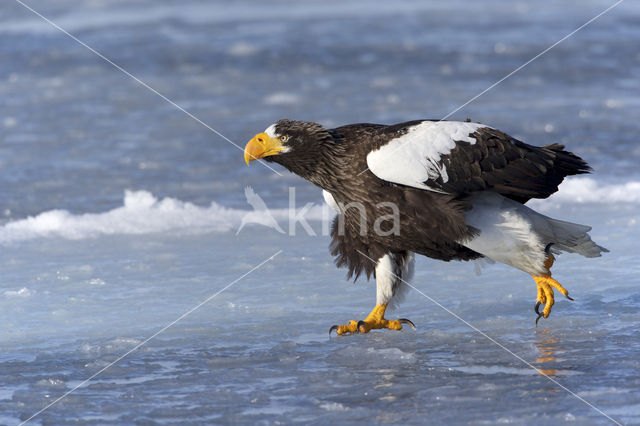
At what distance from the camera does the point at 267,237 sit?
6371mm

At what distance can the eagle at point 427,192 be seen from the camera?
438 cm

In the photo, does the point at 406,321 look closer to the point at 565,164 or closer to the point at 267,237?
the point at 565,164

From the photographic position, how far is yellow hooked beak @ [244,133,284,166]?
4.63 metres

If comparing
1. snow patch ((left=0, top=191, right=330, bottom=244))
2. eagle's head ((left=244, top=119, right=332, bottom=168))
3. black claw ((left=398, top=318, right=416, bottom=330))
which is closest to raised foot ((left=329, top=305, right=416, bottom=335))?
black claw ((left=398, top=318, right=416, bottom=330))

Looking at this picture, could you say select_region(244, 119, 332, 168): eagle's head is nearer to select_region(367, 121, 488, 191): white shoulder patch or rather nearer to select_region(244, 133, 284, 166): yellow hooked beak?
select_region(244, 133, 284, 166): yellow hooked beak

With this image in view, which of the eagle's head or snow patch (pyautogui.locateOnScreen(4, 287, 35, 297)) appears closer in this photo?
the eagle's head

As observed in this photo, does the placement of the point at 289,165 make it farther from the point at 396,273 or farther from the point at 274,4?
the point at 274,4

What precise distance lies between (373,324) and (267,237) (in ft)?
6.02

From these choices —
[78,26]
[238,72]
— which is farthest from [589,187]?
[78,26]

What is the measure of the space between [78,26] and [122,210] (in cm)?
820

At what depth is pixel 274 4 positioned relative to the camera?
55.2 ft

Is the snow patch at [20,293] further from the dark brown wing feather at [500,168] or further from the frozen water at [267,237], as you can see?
the dark brown wing feather at [500,168]

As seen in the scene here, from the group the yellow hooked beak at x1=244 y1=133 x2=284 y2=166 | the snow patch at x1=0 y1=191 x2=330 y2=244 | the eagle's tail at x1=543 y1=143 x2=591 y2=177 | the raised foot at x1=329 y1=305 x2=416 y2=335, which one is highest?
the yellow hooked beak at x1=244 y1=133 x2=284 y2=166

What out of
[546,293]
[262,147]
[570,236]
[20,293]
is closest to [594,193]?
[570,236]
